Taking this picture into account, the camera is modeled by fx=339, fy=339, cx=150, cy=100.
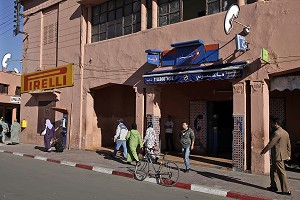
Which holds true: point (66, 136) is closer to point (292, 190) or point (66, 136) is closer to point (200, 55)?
point (200, 55)

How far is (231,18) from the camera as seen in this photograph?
1134 centimetres

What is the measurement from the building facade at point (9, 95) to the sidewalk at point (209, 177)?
1720cm

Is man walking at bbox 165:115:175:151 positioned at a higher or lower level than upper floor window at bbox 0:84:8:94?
lower

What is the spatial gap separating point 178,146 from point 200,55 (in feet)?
19.6

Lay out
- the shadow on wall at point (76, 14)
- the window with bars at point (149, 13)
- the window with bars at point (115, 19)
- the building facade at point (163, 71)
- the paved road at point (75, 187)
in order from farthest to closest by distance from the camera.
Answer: the shadow on wall at point (76, 14), the window with bars at point (115, 19), the window with bars at point (149, 13), the building facade at point (163, 71), the paved road at point (75, 187)

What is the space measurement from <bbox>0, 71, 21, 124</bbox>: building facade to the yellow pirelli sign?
9697 millimetres

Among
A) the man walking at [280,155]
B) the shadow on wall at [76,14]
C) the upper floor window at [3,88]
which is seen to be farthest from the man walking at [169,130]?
the upper floor window at [3,88]

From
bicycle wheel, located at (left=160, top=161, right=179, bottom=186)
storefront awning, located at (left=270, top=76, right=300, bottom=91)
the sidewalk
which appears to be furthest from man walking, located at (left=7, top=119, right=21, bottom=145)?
storefront awning, located at (left=270, top=76, right=300, bottom=91)

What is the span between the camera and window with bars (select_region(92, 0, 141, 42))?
16.2 metres

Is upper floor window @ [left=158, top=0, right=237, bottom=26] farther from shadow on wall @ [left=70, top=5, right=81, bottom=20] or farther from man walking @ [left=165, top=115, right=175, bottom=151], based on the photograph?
shadow on wall @ [left=70, top=5, right=81, bottom=20]

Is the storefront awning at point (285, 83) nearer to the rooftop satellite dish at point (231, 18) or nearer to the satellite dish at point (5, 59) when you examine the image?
the rooftop satellite dish at point (231, 18)

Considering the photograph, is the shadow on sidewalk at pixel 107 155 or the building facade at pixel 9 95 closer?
the shadow on sidewalk at pixel 107 155

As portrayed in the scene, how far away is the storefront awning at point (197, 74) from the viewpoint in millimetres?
11625

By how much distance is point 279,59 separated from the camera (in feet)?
35.8
